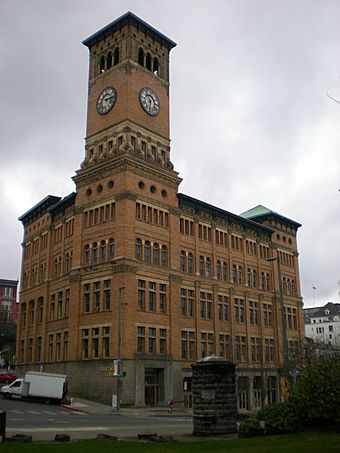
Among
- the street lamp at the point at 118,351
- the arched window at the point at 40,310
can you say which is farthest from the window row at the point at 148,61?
the arched window at the point at 40,310

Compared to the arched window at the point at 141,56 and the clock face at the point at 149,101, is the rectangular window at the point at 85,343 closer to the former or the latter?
the clock face at the point at 149,101

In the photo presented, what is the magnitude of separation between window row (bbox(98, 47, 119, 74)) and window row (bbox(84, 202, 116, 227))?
18.4m

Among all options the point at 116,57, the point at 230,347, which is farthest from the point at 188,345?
the point at 116,57

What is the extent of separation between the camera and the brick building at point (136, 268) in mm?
54656

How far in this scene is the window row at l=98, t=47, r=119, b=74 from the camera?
65.1 metres

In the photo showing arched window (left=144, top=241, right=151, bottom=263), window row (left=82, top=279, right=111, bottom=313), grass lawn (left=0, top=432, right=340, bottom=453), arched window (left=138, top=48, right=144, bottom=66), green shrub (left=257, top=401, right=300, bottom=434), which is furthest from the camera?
arched window (left=138, top=48, right=144, bottom=66)

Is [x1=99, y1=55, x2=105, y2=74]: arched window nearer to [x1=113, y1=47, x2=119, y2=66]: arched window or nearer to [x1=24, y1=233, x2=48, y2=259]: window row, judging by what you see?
[x1=113, y1=47, x2=119, y2=66]: arched window

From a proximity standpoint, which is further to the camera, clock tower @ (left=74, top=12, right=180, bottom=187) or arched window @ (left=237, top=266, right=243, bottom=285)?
arched window @ (left=237, top=266, right=243, bottom=285)

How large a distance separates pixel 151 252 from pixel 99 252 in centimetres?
555

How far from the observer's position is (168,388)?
55406 millimetres

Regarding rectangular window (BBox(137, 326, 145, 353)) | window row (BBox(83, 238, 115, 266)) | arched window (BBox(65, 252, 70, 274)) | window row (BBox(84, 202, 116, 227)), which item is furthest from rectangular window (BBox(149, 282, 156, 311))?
arched window (BBox(65, 252, 70, 274))

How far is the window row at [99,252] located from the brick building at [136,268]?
12cm

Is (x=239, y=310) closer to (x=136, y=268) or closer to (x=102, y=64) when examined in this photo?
(x=136, y=268)

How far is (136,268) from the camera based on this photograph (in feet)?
181
